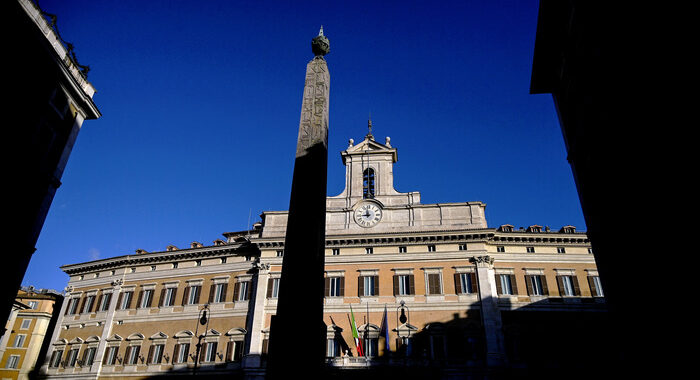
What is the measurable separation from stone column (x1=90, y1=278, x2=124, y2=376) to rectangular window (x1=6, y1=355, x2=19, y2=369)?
1006 centimetres

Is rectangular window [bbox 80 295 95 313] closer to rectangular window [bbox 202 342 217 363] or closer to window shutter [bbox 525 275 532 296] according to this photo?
rectangular window [bbox 202 342 217 363]

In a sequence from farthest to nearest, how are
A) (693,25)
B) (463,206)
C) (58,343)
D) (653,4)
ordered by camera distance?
1. (58,343)
2. (463,206)
3. (653,4)
4. (693,25)

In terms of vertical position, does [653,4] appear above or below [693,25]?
above

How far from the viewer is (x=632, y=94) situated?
26.0 feet

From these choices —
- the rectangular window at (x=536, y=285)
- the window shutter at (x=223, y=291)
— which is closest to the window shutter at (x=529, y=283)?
the rectangular window at (x=536, y=285)

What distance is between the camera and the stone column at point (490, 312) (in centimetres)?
1998

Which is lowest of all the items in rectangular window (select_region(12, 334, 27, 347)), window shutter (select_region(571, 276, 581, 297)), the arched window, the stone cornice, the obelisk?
the obelisk

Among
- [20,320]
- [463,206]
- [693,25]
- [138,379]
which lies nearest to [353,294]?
[463,206]

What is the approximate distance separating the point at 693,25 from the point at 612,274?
6092mm

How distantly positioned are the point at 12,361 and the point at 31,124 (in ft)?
89.7

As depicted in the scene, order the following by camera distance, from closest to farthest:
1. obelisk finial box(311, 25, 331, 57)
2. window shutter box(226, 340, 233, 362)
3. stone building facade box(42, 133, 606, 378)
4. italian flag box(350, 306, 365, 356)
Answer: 1. obelisk finial box(311, 25, 331, 57)
2. stone building facade box(42, 133, 606, 378)
3. italian flag box(350, 306, 365, 356)
4. window shutter box(226, 340, 233, 362)

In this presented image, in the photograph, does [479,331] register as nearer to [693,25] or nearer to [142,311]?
[693,25]

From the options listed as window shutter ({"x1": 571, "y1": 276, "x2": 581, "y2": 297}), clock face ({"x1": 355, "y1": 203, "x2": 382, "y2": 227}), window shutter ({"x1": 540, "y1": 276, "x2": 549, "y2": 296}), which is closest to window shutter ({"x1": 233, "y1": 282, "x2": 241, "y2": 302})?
clock face ({"x1": 355, "y1": 203, "x2": 382, "y2": 227})

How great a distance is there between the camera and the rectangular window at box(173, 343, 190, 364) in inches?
926
